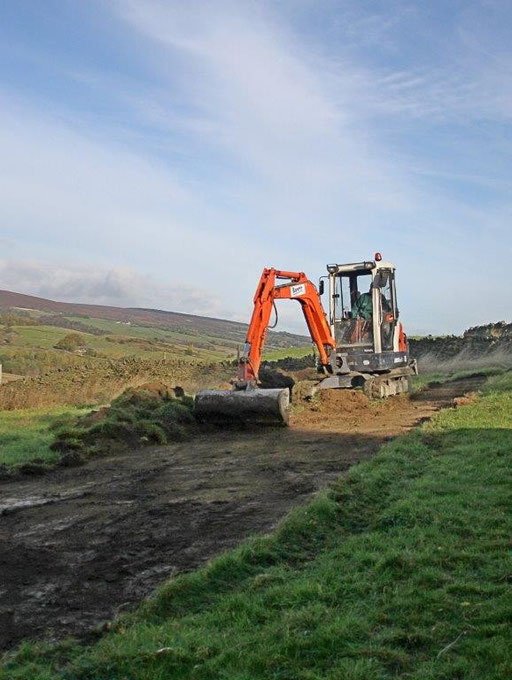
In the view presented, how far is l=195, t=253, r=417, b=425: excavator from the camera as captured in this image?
50.8 feet

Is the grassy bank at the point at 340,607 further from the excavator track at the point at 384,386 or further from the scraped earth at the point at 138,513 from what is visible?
the excavator track at the point at 384,386

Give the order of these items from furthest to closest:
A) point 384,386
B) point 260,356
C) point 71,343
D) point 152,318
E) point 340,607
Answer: point 152,318, point 71,343, point 384,386, point 260,356, point 340,607

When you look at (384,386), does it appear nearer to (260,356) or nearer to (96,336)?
(260,356)

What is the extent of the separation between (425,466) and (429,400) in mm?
11004

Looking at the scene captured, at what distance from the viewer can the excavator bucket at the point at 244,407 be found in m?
13.9

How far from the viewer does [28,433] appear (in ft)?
44.4

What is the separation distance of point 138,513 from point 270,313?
849 cm

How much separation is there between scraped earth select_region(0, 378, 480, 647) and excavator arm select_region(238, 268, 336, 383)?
6.15ft

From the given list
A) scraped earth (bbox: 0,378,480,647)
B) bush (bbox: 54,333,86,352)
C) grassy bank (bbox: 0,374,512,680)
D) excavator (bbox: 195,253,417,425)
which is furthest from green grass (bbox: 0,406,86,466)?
bush (bbox: 54,333,86,352)

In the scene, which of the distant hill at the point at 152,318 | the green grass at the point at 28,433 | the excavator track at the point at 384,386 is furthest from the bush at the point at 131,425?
the distant hill at the point at 152,318

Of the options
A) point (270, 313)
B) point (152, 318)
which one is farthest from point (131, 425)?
point (152, 318)

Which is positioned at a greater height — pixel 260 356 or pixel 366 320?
pixel 366 320

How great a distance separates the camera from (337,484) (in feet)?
26.1

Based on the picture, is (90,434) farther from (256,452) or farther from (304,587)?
(304,587)
